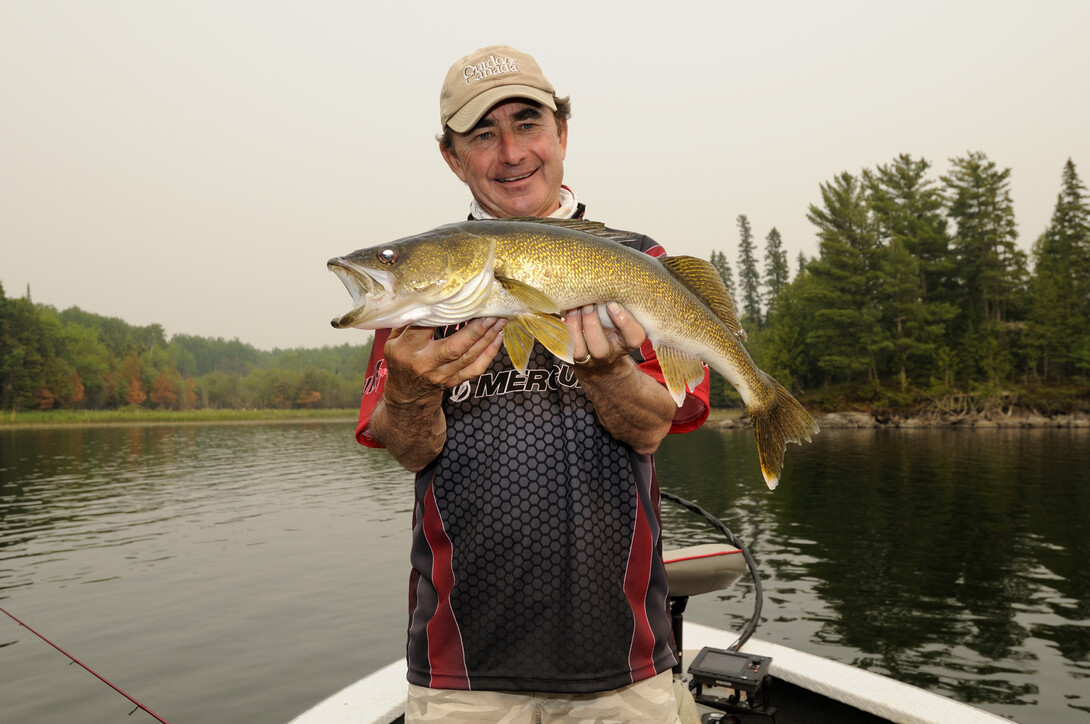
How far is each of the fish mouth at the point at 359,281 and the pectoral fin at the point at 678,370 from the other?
111 cm

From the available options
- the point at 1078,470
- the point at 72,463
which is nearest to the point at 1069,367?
the point at 1078,470

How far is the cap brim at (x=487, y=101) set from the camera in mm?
2783

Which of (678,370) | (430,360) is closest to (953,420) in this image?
(678,370)

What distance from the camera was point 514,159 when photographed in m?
2.89

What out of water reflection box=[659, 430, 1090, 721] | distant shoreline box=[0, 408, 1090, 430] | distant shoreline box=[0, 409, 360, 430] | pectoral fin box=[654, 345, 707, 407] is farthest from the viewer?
distant shoreline box=[0, 409, 360, 430]

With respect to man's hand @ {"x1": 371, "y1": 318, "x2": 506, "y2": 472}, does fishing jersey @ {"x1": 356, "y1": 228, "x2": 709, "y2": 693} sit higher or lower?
lower

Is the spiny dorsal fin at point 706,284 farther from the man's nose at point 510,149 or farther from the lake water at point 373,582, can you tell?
the lake water at point 373,582

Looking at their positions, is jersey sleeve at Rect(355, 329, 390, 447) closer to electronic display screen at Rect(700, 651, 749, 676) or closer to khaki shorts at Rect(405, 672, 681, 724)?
khaki shorts at Rect(405, 672, 681, 724)

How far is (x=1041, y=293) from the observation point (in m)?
57.5

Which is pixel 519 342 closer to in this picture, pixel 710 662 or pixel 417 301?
pixel 417 301

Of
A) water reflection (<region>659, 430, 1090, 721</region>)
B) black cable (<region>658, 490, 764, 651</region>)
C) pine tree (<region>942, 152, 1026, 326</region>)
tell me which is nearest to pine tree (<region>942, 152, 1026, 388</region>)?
pine tree (<region>942, 152, 1026, 326</region>)

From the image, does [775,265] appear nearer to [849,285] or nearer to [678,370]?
[849,285]

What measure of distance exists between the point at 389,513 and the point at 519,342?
23.1 m

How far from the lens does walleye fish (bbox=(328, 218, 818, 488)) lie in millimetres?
2396
